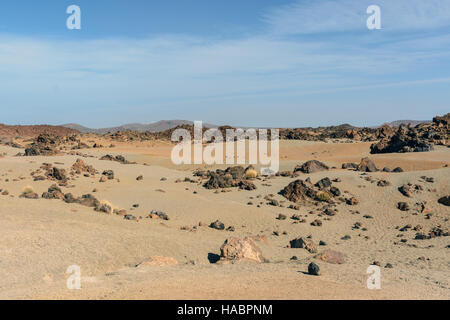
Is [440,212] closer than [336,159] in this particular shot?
Yes

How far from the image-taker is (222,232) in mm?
13609

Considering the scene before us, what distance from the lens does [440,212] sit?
54.2 ft

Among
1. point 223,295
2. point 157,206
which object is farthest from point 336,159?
point 223,295

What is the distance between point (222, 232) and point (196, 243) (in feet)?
7.93

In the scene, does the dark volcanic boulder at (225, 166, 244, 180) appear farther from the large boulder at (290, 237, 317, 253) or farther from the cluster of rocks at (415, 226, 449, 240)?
the large boulder at (290, 237, 317, 253)

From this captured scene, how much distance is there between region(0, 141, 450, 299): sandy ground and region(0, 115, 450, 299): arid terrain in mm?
42

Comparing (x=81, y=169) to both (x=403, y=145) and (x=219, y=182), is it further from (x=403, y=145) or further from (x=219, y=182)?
(x=403, y=145)

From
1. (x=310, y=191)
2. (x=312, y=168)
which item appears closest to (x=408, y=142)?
(x=312, y=168)

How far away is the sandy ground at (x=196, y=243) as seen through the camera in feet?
20.8

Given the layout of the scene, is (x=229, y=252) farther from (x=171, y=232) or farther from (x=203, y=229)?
(x=203, y=229)

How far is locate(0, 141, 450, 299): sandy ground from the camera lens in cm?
634

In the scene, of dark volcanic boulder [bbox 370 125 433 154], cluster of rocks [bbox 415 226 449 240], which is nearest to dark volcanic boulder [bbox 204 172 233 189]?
cluster of rocks [bbox 415 226 449 240]
